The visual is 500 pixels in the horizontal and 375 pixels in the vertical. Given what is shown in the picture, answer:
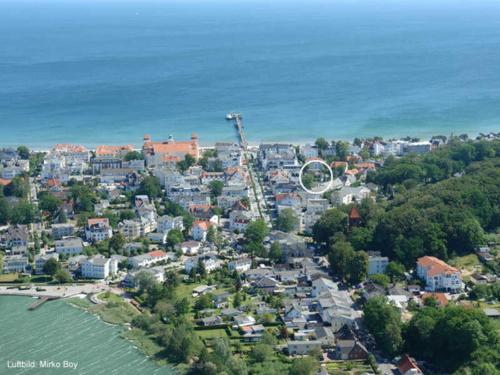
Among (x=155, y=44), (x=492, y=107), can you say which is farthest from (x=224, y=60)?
(x=492, y=107)

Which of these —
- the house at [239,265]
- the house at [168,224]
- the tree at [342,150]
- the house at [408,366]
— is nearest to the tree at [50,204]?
the house at [168,224]

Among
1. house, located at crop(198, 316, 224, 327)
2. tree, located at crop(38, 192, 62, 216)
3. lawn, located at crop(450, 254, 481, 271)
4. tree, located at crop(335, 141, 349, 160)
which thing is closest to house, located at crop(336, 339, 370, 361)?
house, located at crop(198, 316, 224, 327)

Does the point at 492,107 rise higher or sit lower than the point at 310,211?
higher

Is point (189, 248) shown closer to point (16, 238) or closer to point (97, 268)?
point (97, 268)

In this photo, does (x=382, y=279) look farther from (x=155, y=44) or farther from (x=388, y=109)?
(x=155, y=44)

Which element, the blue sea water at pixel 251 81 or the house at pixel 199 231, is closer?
the house at pixel 199 231

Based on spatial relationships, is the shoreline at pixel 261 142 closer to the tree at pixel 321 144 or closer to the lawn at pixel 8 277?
the tree at pixel 321 144

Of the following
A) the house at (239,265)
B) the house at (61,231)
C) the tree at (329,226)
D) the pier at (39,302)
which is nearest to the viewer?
the pier at (39,302)
